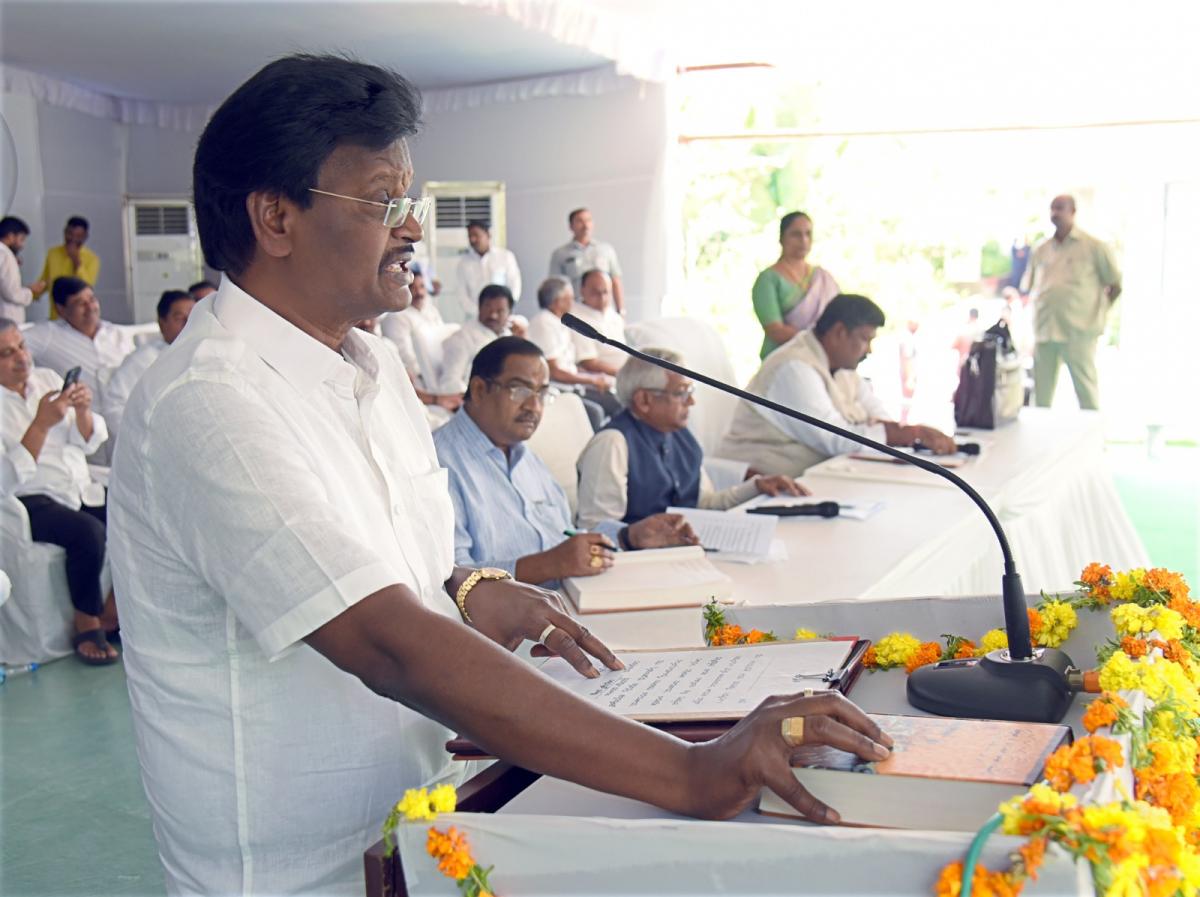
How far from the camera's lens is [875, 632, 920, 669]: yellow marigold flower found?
3.65 feet

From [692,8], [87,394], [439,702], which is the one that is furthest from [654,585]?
[692,8]

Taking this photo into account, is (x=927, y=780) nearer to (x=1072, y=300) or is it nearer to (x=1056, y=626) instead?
(x=1056, y=626)

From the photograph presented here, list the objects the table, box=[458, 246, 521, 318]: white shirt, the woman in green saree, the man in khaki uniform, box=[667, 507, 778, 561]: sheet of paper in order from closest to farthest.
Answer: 1. the table
2. box=[667, 507, 778, 561]: sheet of paper
3. the woman in green saree
4. the man in khaki uniform
5. box=[458, 246, 521, 318]: white shirt

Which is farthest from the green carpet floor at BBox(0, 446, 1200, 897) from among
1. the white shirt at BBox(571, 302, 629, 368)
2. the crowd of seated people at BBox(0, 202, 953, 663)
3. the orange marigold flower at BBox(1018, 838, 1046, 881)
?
the white shirt at BBox(571, 302, 629, 368)

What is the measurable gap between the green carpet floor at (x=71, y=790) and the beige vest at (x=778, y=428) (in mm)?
1418

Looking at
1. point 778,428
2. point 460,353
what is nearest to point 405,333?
point 460,353

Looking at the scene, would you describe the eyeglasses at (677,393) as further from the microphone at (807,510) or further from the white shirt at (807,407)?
the white shirt at (807,407)

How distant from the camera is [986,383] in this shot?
421 centimetres

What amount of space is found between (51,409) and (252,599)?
3715 millimetres

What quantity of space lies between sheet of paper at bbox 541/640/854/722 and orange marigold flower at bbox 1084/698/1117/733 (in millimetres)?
225

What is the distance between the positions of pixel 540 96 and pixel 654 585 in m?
9.06

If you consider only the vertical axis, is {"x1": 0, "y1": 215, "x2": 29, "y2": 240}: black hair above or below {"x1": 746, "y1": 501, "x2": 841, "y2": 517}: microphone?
above

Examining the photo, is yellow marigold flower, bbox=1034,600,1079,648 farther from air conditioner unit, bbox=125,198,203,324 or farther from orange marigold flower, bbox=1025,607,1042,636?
air conditioner unit, bbox=125,198,203,324

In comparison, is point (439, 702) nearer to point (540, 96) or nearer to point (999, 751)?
point (999, 751)
